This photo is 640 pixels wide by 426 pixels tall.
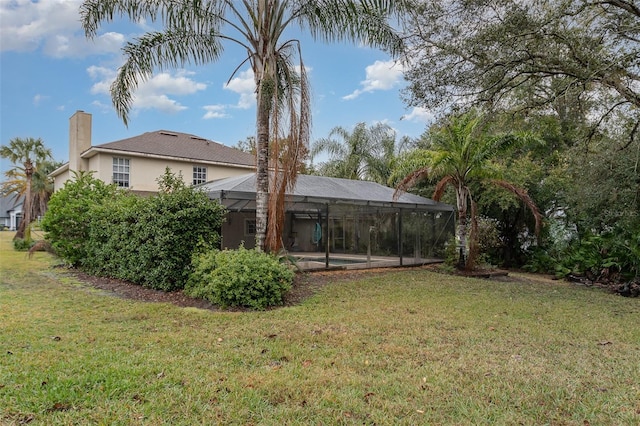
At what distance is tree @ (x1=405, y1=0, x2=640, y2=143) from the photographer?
324 inches

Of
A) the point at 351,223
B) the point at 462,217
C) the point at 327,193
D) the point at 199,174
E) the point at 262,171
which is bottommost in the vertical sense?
the point at 351,223

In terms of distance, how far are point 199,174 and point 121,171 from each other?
3.85 m

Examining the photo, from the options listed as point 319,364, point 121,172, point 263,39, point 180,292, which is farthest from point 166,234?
point 121,172

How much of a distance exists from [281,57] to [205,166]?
45.3 ft

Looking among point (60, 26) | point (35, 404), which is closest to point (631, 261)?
point (35, 404)

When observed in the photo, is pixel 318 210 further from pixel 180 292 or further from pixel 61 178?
pixel 61 178

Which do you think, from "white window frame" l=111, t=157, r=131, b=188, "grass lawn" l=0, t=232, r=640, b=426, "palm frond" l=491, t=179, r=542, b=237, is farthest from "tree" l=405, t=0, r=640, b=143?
"white window frame" l=111, t=157, r=131, b=188

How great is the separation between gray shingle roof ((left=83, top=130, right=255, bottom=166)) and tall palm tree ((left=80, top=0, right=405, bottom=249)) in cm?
1111

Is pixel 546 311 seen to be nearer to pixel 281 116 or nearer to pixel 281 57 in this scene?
pixel 281 116

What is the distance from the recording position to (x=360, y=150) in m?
24.9

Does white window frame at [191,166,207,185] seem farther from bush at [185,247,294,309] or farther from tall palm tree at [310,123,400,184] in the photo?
bush at [185,247,294,309]

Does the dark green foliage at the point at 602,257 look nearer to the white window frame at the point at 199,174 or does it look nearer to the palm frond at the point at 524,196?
the palm frond at the point at 524,196

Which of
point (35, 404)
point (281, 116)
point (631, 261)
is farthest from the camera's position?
point (631, 261)

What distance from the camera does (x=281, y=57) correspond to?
933 cm
